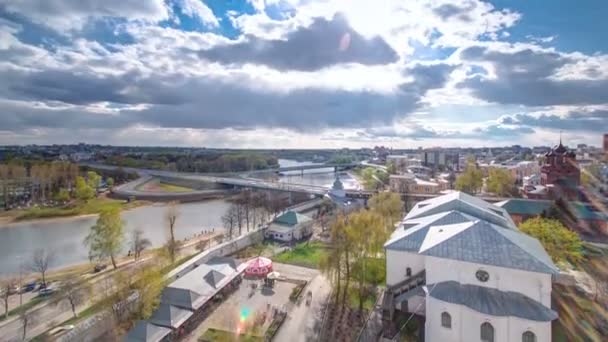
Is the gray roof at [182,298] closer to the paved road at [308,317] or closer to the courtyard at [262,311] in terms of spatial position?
the courtyard at [262,311]

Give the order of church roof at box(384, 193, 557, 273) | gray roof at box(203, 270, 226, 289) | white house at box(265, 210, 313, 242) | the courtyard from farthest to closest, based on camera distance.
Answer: white house at box(265, 210, 313, 242) < gray roof at box(203, 270, 226, 289) < the courtyard < church roof at box(384, 193, 557, 273)

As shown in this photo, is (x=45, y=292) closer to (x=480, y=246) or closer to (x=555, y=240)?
(x=480, y=246)

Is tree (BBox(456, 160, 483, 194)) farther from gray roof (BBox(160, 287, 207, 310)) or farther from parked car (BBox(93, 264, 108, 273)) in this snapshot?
parked car (BBox(93, 264, 108, 273))

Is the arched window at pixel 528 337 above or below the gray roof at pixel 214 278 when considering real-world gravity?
above

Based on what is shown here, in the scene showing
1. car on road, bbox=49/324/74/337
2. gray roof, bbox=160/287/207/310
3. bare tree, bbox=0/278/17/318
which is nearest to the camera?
car on road, bbox=49/324/74/337

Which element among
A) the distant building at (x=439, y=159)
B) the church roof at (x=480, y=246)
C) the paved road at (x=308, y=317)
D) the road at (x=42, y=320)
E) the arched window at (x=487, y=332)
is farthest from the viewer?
the distant building at (x=439, y=159)

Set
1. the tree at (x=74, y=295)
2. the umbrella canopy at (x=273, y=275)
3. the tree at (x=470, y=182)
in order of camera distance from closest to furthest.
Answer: the tree at (x=74, y=295), the umbrella canopy at (x=273, y=275), the tree at (x=470, y=182)

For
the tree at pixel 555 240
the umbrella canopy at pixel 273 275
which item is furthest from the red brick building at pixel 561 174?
the umbrella canopy at pixel 273 275

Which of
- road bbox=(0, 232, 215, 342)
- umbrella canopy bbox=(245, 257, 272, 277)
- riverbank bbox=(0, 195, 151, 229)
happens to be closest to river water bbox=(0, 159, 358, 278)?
riverbank bbox=(0, 195, 151, 229)
